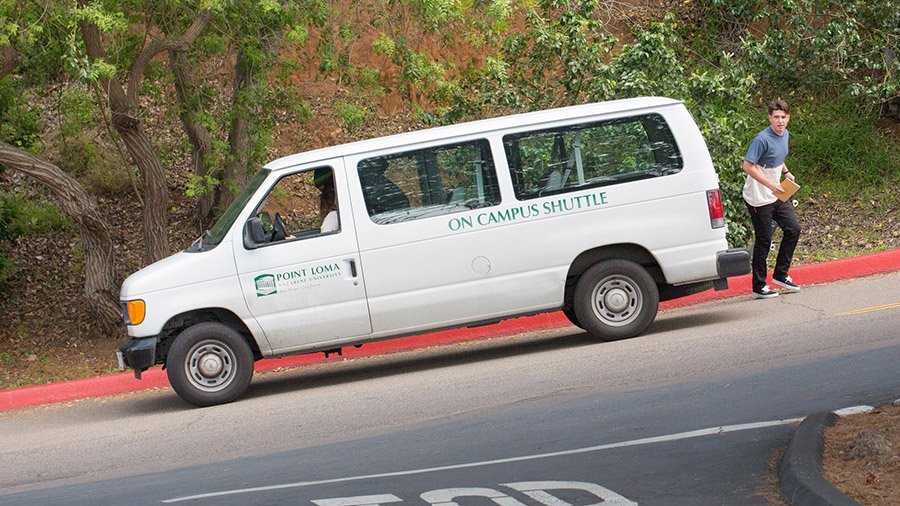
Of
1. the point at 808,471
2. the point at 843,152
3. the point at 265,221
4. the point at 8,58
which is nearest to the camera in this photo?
the point at 808,471

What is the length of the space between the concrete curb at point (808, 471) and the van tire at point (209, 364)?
17.2 ft

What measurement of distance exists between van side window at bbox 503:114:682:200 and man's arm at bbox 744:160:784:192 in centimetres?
140

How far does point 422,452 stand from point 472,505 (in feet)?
4.96

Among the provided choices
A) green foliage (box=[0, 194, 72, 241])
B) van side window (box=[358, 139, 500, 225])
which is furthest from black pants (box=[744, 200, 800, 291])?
green foliage (box=[0, 194, 72, 241])

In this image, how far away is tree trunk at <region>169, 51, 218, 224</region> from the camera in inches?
572

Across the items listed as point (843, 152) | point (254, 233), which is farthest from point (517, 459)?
point (843, 152)

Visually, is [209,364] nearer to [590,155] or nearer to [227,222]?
[227,222]

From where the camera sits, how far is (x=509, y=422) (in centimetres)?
827

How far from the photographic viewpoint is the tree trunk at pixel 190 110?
14.5 m

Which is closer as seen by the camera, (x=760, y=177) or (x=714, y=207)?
(x=714, y=207)

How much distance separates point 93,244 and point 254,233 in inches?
213

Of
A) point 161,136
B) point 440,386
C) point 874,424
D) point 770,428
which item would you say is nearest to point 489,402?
point 440,386

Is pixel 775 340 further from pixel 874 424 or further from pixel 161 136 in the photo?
pixel 161 136

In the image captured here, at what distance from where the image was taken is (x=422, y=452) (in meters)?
7.70
